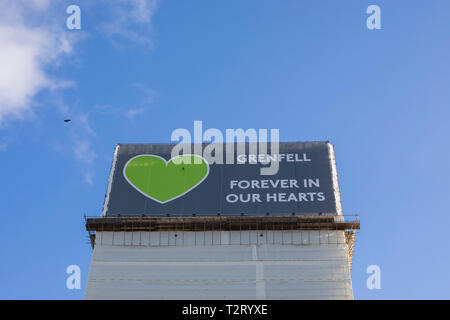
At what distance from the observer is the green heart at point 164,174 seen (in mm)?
57156

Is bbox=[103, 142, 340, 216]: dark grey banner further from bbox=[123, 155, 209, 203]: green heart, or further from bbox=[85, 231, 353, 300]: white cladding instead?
bbox=[85, 231, 353, 300]: white cladding

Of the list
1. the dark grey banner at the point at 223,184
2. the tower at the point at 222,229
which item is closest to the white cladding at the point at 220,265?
the tower at the point at 222,229

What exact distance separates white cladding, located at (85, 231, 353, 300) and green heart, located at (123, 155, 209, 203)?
3.95 metres

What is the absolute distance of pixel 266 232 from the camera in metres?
54.8

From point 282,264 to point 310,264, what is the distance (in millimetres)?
2267

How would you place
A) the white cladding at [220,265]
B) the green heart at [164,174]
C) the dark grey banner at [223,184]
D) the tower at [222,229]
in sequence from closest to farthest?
the white cladding at [220,265] < the tower at [222,229] < the dark grey banner at [223,184] < the green heart at [164,174]

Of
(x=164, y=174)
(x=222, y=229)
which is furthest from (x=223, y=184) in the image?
(x=164, y=174)

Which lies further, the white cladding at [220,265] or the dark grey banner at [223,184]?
the dark grey banner at [223,184]

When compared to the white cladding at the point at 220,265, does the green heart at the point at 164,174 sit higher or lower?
higher

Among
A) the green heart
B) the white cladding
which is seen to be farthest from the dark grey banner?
the white cladding

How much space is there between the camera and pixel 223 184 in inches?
2251

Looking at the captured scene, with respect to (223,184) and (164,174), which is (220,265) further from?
(164,174)

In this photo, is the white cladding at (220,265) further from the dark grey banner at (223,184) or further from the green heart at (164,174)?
the green heart at (164,174)

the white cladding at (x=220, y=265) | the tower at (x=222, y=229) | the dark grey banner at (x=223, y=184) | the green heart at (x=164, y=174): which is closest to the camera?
the white cladding at (x=220, y=265)
